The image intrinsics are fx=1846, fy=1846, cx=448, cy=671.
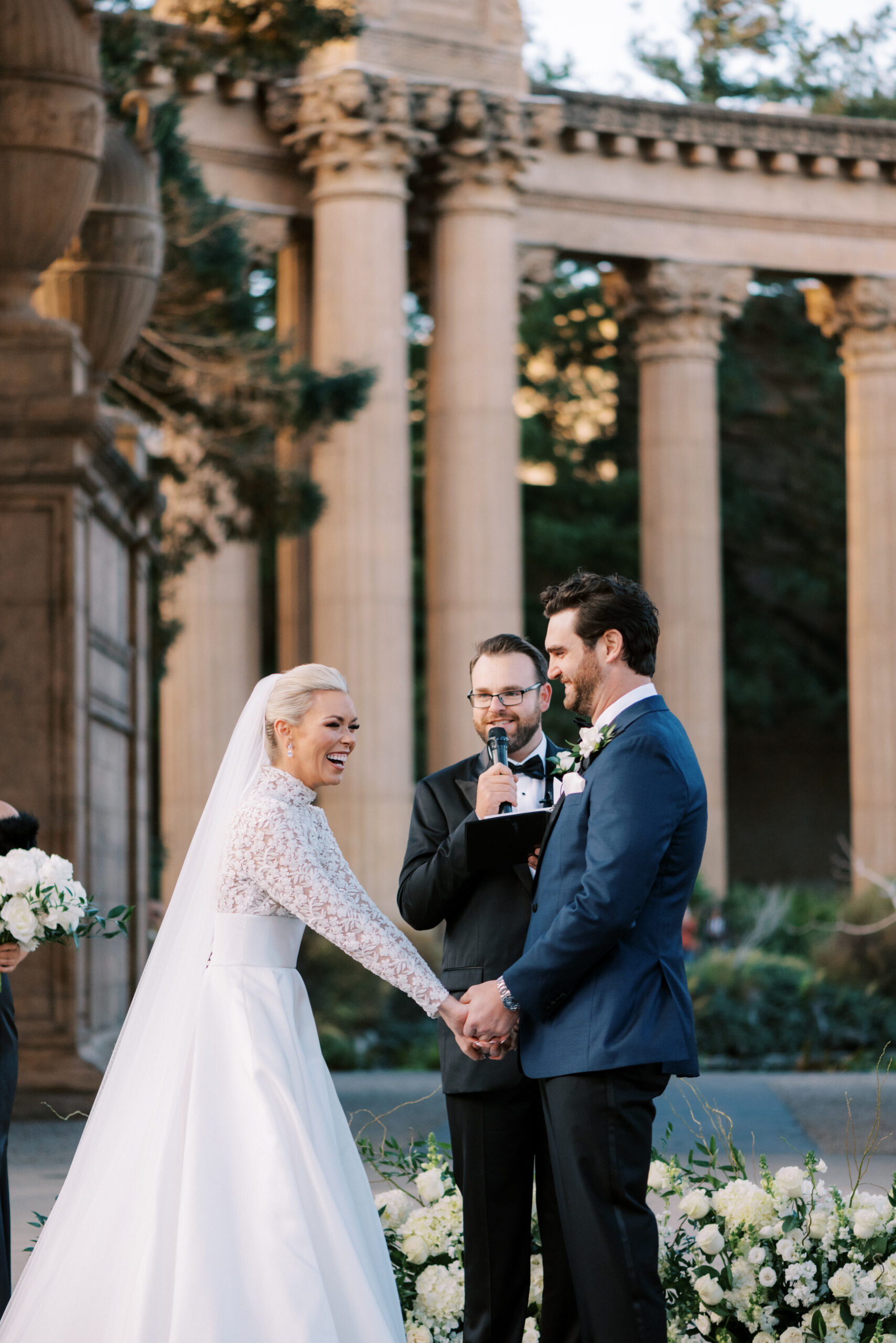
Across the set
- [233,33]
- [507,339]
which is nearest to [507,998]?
[233,33]

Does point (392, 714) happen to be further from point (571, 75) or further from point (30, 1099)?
point (571, 75)

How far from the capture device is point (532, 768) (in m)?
8.16

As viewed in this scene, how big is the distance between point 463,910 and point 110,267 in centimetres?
1113

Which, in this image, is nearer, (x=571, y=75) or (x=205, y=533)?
(x=205, y=533)

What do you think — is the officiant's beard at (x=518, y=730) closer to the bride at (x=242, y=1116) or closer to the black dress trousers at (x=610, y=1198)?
the bride at (x=242, y=1116)

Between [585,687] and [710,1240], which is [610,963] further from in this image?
[710,1240]

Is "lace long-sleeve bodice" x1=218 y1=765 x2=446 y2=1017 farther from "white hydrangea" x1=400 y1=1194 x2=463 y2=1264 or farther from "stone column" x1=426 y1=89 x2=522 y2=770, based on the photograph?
"stone column" x1=426 y1=89 x2=522 y2=770

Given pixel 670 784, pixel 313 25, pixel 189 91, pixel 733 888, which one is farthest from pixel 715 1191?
pixel 733 888

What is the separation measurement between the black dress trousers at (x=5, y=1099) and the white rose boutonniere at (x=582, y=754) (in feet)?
8.49

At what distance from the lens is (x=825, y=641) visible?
56.6 meters

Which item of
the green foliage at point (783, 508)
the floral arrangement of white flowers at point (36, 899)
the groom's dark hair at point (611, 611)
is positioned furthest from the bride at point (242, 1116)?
the green foliage at point (783, 508)

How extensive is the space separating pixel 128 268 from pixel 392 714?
16207 millimetres

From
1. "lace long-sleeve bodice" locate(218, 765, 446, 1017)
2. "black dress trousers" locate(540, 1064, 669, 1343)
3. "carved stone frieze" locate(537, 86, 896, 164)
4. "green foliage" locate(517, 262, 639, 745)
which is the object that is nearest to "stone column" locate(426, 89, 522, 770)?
"carved stone frieze" locate(537, 86, 896, 164)

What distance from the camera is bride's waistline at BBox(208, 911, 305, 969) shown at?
7613 millimetres
